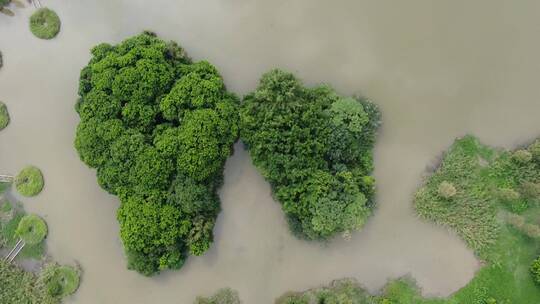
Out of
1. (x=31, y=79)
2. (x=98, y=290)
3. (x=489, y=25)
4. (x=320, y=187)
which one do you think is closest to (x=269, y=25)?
(x=320, y=187)

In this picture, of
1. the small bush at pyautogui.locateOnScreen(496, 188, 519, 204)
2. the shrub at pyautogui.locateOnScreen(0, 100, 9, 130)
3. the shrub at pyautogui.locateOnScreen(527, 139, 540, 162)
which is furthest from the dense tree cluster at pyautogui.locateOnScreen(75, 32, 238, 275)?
the shrub at pyautogui.locateOnScreen(527, 139, 540, 162)

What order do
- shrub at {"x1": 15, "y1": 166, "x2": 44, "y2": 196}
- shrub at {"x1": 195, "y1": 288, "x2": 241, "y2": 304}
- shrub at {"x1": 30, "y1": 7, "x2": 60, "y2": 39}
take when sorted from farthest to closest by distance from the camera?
shrub at {"x1": 30, "y1": 7, "x2": 60, "y2": 39}
shrub at {"x1": 15, "y1": 166, "x2": 44, "y2": 196}
shrub at {"x1": 195, "y1": 288, "x2": 241, "y2": 304}

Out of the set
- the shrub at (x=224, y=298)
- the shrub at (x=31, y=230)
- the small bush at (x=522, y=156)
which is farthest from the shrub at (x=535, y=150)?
the shrub at (x=31, y=230)

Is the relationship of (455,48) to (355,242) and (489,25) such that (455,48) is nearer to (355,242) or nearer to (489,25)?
(489,25)

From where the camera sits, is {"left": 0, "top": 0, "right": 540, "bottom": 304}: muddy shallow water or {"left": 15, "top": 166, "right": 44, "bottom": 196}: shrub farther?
{"left": 15, "top": 166, "right": 44, "bottom": 196}: shrub

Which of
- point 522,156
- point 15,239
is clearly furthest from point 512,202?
point 15,239

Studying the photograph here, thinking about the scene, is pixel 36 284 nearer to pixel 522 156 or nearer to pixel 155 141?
pixel 155 141

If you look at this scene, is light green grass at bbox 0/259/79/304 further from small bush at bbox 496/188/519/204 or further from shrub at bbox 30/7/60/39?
small bush at bbox 496/188/519/204
